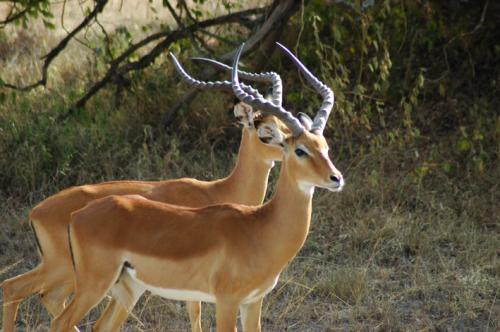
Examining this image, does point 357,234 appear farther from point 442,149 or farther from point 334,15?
point 334,15

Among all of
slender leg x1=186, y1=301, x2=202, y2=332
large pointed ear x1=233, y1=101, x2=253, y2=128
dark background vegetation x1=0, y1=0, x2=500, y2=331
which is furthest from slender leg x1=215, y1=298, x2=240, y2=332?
large pointed ear x1=233, y1=101, x2=253, y2=128

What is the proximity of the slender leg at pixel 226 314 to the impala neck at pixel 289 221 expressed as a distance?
31 cm

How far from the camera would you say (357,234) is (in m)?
7.42

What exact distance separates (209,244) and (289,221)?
0.40 m

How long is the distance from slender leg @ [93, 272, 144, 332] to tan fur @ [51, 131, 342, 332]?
21 centimetres

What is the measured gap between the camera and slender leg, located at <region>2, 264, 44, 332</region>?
5.88 m

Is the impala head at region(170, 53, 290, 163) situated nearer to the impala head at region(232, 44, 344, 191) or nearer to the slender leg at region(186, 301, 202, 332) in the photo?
the impala head at region(232, 44, 344, 191)

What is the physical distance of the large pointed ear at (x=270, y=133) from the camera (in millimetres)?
5266

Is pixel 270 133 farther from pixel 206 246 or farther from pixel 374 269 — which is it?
pixel 374 269

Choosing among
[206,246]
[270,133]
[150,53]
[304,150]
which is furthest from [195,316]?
[150,53]

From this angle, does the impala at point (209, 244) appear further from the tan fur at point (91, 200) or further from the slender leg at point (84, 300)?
the tan fur at point (91, 200)

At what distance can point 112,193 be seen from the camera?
602 centimetres

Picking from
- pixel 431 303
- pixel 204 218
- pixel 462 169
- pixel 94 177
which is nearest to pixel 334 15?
pixel 462 169

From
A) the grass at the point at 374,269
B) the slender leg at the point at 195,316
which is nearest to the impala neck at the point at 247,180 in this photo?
the grass at the point at 374,269
